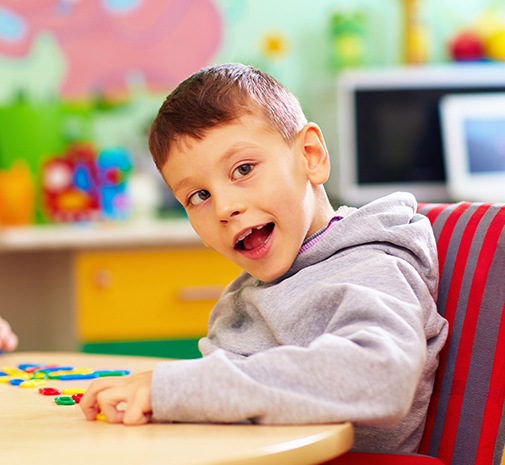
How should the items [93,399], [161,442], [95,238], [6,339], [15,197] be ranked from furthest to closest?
1. [15,197]
2. [95,238]
3. [6,339]
4. [93,399]
5. [161,442]

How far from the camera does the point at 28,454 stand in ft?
2.66

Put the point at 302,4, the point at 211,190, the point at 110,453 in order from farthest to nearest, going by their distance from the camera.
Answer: the point at 302,4, the point at 211,190, the point at 110,453

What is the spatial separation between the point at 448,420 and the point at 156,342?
167 cm

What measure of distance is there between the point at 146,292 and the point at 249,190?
5.50ft

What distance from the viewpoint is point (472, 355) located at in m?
1.10

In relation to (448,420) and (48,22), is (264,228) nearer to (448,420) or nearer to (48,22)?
(448,420)

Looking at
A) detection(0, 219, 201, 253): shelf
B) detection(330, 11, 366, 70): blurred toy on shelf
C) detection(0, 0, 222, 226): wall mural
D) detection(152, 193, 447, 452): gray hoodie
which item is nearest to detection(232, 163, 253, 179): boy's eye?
detection(152, 193, 447, 452): gray hoodie

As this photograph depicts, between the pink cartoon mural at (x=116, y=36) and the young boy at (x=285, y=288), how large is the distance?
2306 mm

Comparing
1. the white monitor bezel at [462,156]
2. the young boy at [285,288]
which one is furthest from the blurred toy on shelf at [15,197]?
the young boy at [285,288]

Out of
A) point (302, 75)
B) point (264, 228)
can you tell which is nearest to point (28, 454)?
point (264, 228)

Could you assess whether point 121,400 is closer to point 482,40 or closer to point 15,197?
point 15,197

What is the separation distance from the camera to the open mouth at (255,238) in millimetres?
1109

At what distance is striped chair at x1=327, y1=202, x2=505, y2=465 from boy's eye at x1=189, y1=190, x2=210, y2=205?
30 centimetres

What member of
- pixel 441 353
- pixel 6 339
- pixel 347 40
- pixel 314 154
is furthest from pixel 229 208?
pixel 347 40
